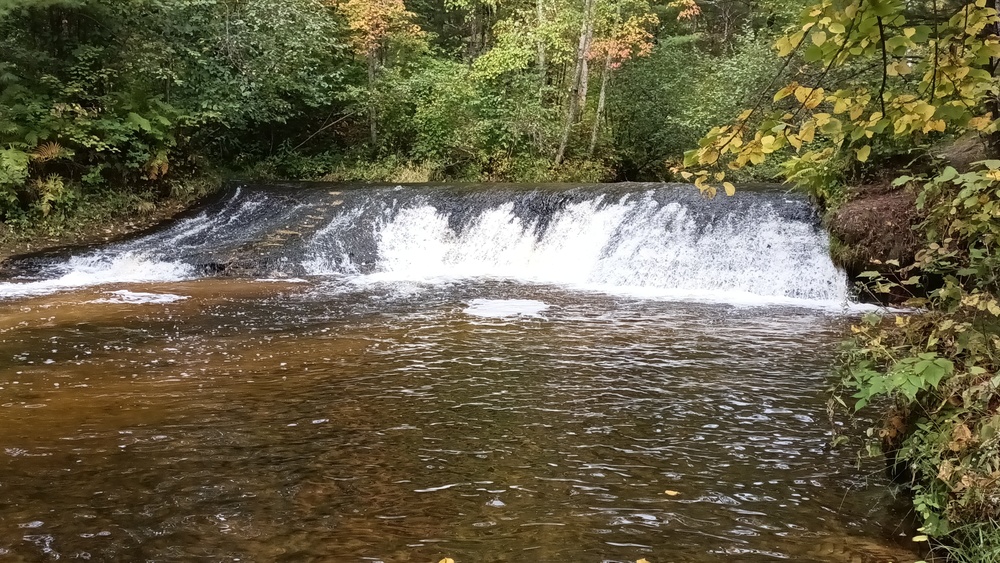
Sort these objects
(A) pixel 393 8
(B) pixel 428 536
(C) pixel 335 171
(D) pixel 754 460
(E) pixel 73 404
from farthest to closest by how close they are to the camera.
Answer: (C) pixel 335 171
(A) pixel 393 8
(E) pixel 73 404
(D) pixel 754 460
(B) pixel 428 536

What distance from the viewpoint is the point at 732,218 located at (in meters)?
11.4

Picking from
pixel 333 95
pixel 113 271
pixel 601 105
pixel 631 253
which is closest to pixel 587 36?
pixel 601 105

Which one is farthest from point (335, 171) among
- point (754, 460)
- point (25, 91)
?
point (754, 460)

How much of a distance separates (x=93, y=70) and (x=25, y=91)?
4.83 feet

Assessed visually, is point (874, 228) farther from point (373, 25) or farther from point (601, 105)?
point (373, 25)

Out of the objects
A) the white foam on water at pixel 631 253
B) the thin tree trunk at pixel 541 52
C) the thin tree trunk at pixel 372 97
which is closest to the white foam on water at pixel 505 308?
the white foam on water at pixel 631 253

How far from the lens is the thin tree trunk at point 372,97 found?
19.0 meters

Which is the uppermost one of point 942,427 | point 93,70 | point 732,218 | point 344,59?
point 344,59

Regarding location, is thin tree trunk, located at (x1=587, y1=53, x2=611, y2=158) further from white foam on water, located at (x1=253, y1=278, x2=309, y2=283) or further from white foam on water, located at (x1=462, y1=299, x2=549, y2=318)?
white foam on water, located at (x1=462, y1=299, x2=549, y2=318)

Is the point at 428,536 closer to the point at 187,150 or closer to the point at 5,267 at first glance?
the point at 5,267

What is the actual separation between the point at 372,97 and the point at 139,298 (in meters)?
10.9

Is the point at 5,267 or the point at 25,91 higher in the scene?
the point at 25,91

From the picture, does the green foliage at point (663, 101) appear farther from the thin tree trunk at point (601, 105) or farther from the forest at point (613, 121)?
the thin tree trunk at point (601, 105)

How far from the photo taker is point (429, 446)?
4312 millimetres
